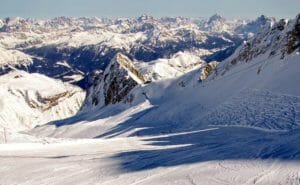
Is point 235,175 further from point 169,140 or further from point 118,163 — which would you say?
point 169,140

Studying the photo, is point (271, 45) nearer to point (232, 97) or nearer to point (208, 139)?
point (232, 97)

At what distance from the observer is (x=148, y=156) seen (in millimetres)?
26906

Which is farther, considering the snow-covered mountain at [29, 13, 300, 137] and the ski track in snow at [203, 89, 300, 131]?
the snow-covered mountain at [29, 13, 300, 137]

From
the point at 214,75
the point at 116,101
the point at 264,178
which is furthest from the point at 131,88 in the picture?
the point at 264,178

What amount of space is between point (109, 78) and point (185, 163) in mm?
116983

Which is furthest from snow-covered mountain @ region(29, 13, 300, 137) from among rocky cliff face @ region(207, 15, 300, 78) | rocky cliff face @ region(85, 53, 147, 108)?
rocky cliff face @ region(85, 53, 147, 108)

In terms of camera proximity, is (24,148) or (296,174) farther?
(24,148)

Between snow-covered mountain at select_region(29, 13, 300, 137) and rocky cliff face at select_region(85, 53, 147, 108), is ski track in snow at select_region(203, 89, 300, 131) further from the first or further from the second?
rocky cliff face at select_region(85, 53, 147, 108)

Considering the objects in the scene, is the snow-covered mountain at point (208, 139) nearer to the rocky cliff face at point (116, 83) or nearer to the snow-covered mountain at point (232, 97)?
the snow-covered mountain at point (232, 97)

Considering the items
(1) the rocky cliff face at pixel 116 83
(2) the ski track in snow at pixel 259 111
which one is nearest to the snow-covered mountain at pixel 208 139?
(2) the ski track in snow at pixel 259 111

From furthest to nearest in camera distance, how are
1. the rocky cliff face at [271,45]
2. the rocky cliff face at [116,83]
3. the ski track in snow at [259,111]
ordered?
the rocky cliff face at [116,83] → the rocky cliff face at [271,45] → the ski track in snow at [259,111]

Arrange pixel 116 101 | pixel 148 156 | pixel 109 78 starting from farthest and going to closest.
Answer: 1. pixel 109 78
2. pixel 116 101
3. pixel 148 156

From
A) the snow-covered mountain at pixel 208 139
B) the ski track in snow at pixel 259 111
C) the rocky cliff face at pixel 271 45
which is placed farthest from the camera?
→ the rocky cliff face at pixel 271 45

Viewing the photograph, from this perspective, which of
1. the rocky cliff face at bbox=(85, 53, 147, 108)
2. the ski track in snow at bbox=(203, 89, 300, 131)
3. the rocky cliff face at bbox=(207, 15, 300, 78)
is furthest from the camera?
the rocky cliff face at bbox=(85, 53, 147, 108)
